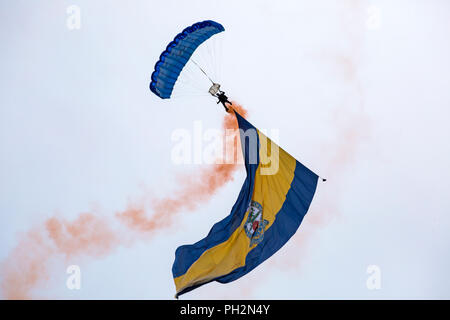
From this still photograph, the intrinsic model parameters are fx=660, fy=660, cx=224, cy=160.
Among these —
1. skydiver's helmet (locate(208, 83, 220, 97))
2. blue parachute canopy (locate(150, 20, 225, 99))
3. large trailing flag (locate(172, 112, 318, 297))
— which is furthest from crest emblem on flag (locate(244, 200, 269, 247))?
blue parachute canopy (locate(150, 20, 225, 99))

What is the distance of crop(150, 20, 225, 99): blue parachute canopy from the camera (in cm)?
1664

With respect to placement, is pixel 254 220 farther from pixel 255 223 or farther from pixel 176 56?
pixel 176 56

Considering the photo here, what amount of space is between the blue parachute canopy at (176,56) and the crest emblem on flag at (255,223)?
12.0 ft

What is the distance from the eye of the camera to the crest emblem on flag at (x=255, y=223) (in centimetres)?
1698

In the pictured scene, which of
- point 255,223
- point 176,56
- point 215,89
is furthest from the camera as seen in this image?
point 255,223

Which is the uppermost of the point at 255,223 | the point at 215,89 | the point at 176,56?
the point at 176,56

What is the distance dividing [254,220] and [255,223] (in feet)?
0.28

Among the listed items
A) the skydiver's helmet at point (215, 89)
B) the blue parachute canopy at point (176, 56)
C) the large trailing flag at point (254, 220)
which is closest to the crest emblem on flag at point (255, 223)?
the large trailing flag at point (254, 220)

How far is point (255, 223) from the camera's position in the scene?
17094 millimetres

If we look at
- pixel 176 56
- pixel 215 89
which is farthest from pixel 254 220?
pixel 176 56

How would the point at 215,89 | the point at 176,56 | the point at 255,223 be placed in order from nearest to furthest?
1. the point at 215,89
2. the point at 176,56
3. the point at 255,223

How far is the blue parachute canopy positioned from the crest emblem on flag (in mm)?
3667
